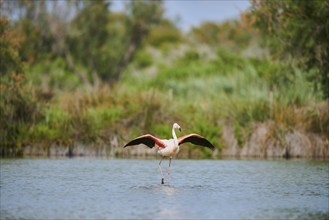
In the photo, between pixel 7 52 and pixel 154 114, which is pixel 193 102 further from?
pixel 7 52

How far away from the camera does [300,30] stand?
24766 millimetres

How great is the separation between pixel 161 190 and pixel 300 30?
11102mm

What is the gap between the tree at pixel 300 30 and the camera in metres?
23.8

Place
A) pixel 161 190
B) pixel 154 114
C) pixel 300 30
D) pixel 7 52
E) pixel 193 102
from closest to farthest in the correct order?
pixel 161 190 → pixel 300 30 → pixel 154 114 → pixel 7 52 → pixel 193 102

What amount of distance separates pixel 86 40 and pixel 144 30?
3584mm

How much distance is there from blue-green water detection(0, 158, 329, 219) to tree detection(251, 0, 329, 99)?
4386 mm

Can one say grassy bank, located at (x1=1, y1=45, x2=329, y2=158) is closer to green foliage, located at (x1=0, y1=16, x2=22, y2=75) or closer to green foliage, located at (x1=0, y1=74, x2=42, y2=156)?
green foliage, located at (x1=0, y1=74, x2=42, y2=156)

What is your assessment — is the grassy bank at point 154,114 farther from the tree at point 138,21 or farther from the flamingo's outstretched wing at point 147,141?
the tree at point 138,21

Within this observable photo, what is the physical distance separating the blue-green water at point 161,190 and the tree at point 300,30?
439 cm

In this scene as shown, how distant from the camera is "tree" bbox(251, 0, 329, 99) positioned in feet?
78.2

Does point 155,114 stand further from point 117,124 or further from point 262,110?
point 262,110

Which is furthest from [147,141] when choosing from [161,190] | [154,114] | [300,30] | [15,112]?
[300,30]

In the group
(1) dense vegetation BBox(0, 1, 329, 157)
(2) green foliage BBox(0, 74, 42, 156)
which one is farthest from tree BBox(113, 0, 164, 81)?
(2) green foliage BBox(0, 74, 42, 156)

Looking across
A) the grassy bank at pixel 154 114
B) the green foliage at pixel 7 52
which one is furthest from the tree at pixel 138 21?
the green foliage at pixel 7 52
